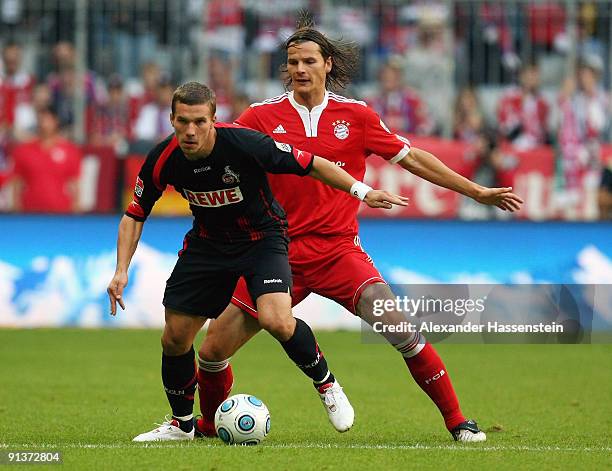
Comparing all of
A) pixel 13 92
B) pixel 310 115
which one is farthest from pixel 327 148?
pixel 13 92

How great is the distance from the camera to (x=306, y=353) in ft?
24.2

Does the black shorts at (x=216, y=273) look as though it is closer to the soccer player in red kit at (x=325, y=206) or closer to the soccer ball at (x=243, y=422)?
the soccer player in red kit at (x=325, y=206)

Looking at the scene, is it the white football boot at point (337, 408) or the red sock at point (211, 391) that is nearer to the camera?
the white football boot at point (337, 408)

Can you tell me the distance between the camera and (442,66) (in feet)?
59.0

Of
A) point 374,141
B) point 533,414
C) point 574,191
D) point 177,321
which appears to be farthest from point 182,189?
point 574,191

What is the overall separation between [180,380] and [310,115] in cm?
187

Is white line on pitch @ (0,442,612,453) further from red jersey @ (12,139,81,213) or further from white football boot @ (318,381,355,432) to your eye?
red jersey @ (12,139,81,213)

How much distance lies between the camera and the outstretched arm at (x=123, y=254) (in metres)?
7.38

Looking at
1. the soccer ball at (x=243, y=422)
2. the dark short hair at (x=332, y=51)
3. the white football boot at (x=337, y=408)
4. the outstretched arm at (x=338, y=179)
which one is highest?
the dark short hair at (x=332, y=51)

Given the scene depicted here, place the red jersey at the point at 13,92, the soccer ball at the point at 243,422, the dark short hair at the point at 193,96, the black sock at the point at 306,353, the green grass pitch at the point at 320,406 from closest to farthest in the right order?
the green grass pitch at the point at 320,406, the dark short hair at the point at 193,96, the black sock at the point at 306,353, the soccer ball at the point at 243,422, the red jersey at the point at 13,92

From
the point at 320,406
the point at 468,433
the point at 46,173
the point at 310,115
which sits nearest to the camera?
the point at 468,433

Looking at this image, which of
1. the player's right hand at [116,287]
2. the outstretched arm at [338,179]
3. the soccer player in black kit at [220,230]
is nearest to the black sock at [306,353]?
the soccer player in black kit at [220,230]

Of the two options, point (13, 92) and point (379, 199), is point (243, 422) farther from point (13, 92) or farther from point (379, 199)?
point (13, 92)

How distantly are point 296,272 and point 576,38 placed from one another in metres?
11.2
